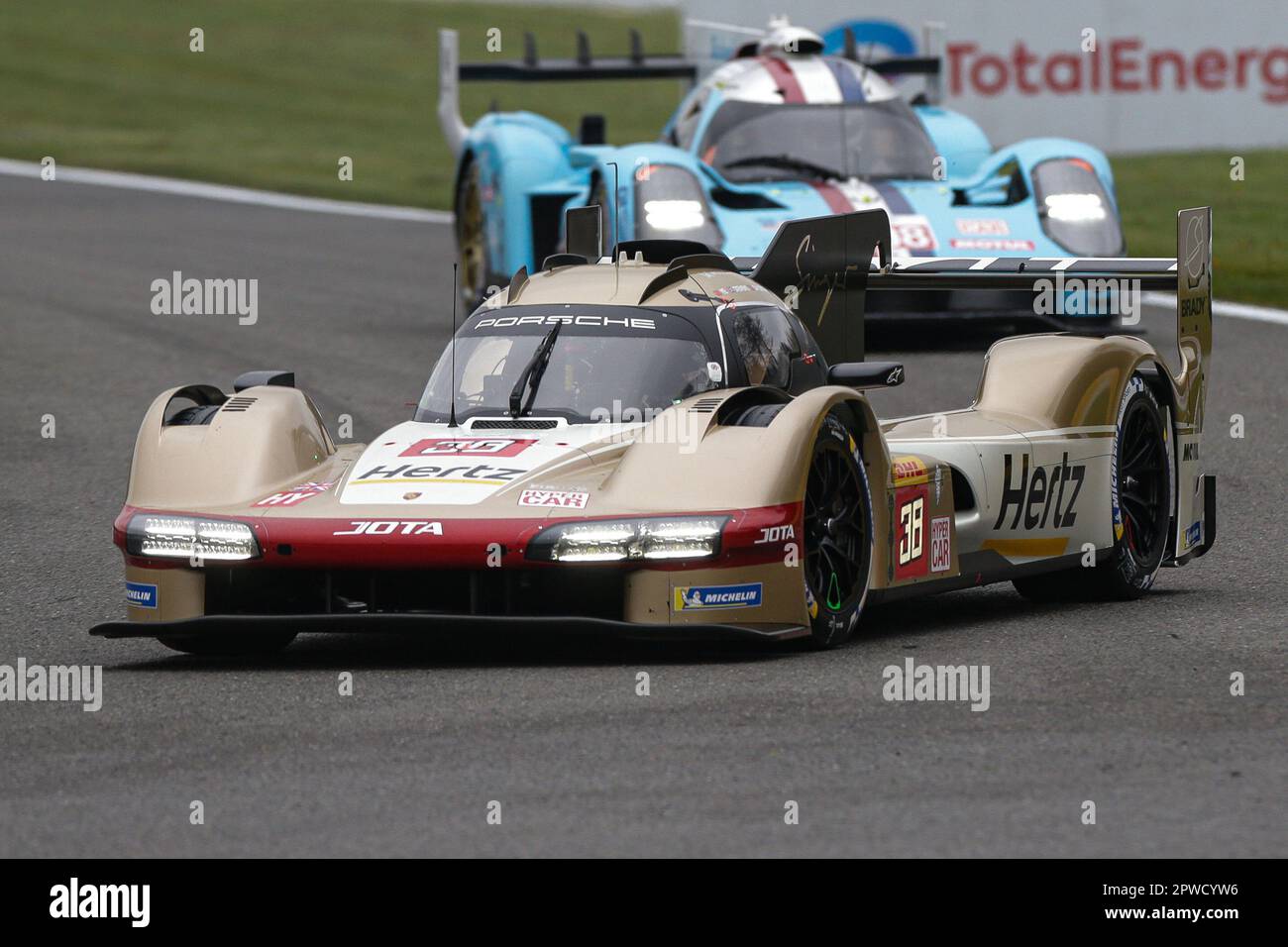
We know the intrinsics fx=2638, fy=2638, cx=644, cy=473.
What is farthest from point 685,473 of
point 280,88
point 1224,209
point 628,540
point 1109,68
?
point 280,88

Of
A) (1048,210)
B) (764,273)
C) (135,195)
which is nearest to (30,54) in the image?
(135,195)

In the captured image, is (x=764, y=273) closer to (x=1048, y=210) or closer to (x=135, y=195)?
(x=1048, y=210)

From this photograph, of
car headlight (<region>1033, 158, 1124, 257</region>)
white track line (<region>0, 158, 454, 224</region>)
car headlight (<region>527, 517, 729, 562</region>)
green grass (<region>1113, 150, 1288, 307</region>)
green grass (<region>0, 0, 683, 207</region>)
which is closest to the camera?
car headlight (<region>527, 517, 729, 562</region>)

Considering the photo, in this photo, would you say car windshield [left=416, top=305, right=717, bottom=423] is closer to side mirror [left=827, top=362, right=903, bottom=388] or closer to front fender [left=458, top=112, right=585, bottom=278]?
side mirror [left=827, top=362, right=903, bottom=388]

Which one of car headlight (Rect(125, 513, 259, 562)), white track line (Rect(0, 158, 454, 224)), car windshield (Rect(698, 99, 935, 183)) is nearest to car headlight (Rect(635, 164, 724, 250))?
car windshield (Rect(698, 99, 935, 183))

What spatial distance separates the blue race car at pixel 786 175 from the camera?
1638cm

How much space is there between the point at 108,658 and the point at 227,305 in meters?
12.5

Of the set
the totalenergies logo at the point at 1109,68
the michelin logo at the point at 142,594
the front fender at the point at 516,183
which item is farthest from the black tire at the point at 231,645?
the totalenergies logo at the point at 1109,68

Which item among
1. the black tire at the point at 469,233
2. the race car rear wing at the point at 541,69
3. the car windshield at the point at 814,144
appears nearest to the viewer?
the car windshield at the point at 814,144

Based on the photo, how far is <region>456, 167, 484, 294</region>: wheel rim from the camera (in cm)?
1928

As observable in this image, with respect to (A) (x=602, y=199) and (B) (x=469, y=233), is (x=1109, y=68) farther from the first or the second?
(A) (x=602, y=199)

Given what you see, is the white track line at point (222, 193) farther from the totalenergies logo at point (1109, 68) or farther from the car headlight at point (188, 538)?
the car headlight at point (188, 538)

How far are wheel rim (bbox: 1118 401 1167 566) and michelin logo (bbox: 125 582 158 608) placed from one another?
3.69 m

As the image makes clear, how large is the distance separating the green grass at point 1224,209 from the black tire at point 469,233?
16.8ft
